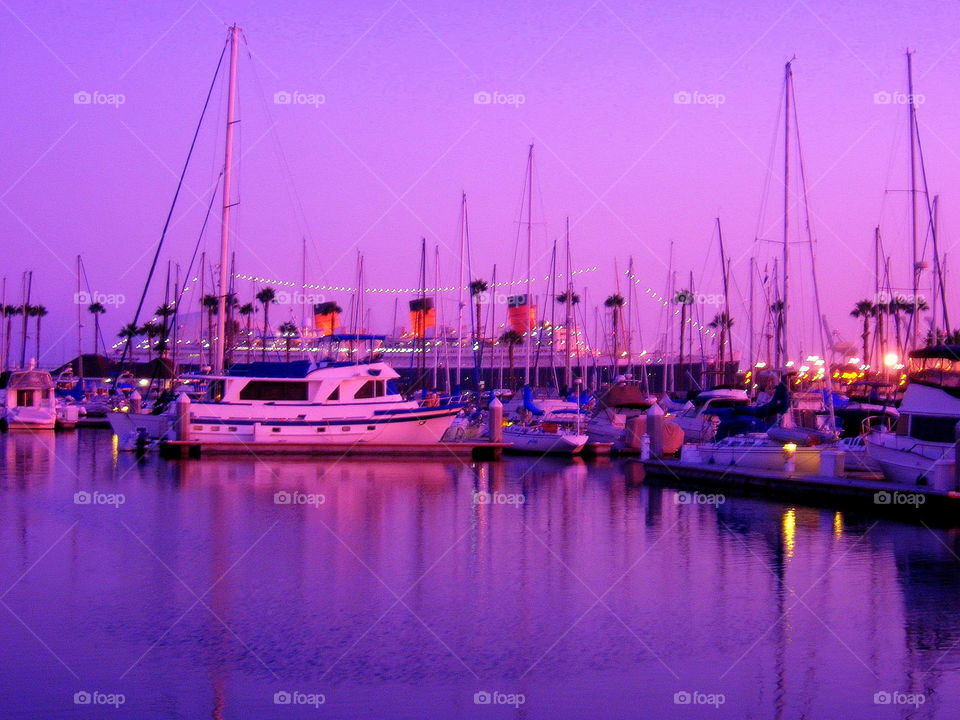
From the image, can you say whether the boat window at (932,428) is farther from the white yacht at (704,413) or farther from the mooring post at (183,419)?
the mooring post at (183,419)

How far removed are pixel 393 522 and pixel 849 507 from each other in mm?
10065

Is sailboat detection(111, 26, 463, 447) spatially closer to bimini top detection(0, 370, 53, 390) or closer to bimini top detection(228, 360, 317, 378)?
bimini top detection(228, 360, 317, 378)

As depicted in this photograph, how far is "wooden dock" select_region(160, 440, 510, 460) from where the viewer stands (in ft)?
121

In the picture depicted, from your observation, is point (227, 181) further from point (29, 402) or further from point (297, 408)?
point (29, 402)

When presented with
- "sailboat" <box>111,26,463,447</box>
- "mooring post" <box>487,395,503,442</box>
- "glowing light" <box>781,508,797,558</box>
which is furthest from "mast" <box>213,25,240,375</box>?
"glowing light" <box>781,508,797,558</box>

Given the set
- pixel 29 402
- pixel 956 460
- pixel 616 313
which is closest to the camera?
pixel 956 460

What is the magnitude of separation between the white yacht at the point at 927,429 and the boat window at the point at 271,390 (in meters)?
18.1

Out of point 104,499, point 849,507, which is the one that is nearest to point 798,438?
point 849,507

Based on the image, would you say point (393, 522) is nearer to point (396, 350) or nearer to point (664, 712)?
point (664, 712)

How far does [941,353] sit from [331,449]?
18961mm

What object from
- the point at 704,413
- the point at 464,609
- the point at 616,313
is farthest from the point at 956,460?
the point at 616,313

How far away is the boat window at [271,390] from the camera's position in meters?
37.7

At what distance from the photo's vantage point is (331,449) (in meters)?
37.8

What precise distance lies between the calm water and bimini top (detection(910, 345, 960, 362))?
4.84 metres
